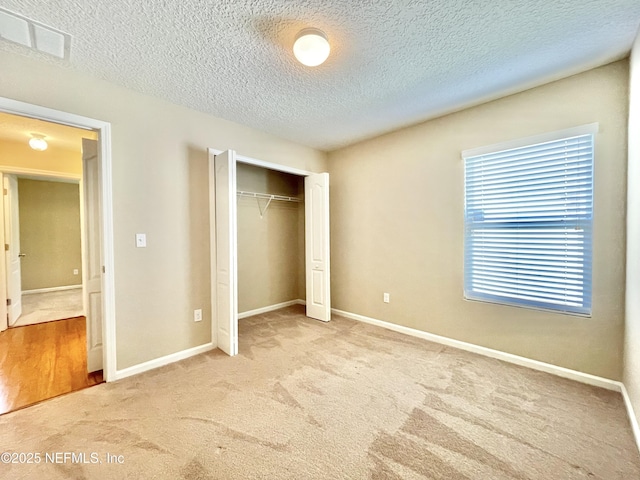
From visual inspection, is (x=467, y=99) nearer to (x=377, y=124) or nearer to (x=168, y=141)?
(x=377, y=124)

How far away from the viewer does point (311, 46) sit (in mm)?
1710

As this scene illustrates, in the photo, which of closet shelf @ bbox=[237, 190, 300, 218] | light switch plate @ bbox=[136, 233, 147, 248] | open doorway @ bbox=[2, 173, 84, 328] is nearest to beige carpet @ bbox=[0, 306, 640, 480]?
light switch plate @ bbox=[136, 233, 147, 248]

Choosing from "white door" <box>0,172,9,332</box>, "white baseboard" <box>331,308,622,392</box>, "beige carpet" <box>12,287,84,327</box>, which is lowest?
"beige carpet" <box>12,287,84,327</box>

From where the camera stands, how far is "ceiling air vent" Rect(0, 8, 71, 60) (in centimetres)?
159

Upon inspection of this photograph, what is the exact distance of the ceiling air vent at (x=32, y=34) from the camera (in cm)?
159

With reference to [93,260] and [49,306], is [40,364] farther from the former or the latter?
[49,306]

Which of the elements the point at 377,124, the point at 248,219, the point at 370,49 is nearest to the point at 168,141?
the point at 248,219

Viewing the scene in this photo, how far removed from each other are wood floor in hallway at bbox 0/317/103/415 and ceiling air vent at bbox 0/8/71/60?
2.60 metres

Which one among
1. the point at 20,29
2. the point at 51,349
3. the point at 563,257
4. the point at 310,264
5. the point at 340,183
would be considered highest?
the point at 20,29

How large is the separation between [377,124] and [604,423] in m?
3.24

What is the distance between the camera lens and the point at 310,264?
400cm

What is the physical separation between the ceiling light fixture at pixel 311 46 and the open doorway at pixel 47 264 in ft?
6.62

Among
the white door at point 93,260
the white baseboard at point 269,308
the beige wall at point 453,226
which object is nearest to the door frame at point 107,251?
the white door at point 93,260

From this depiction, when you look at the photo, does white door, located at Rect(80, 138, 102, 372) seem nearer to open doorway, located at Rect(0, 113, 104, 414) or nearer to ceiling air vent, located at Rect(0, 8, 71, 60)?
open doorway, located at Rect(0, 113, 104, 414)
